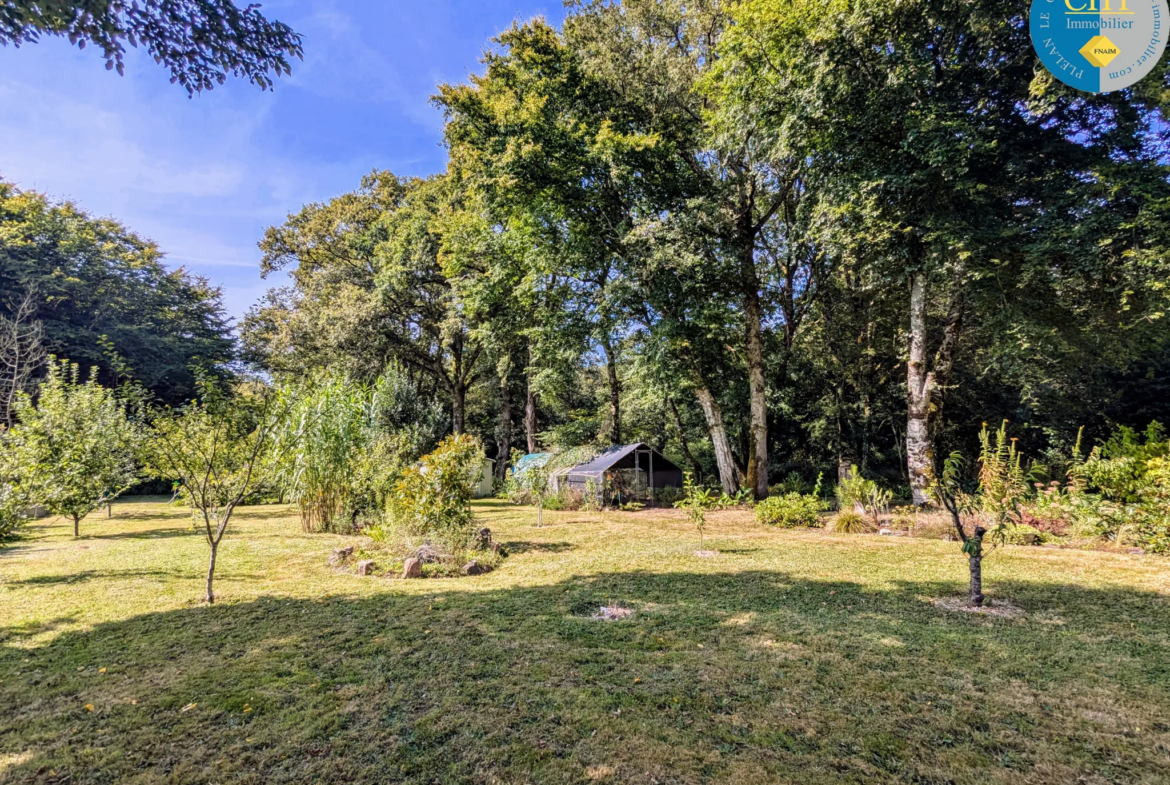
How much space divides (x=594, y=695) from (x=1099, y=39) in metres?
12.4

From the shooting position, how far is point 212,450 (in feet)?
17.3

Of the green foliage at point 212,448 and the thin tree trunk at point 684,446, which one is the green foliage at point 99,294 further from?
the thin tree trunk at point 684,446

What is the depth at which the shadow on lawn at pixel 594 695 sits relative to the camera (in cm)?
240

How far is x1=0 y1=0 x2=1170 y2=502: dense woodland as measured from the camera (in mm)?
9516

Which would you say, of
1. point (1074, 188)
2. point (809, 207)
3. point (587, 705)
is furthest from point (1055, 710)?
point (809, 207)

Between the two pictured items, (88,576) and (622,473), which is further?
(622,473)

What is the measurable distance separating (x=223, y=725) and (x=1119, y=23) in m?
14.0

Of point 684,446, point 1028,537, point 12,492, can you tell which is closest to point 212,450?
point 12,492

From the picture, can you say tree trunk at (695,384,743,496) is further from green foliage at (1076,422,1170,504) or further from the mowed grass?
the mowed grass

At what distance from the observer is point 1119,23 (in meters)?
7.55

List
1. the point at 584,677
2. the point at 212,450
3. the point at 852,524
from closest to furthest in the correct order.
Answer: the point at 584,677 → the point at 212,450 → the point at 852,524

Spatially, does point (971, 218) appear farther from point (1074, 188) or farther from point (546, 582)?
point (546, 582)

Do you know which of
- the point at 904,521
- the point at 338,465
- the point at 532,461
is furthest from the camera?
the point at 532,461

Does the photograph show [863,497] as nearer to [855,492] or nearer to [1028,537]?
[855,492]
